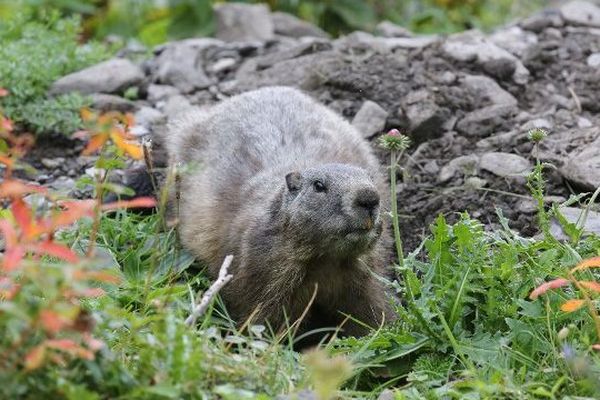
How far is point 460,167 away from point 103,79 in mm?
3012

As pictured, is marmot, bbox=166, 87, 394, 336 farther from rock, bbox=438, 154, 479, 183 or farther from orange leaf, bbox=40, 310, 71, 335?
orange leaf, bbox=40, 310, 71, 335

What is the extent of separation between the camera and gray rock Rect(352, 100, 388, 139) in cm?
767

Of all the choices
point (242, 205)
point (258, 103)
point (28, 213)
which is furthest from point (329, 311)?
point (28, 213)

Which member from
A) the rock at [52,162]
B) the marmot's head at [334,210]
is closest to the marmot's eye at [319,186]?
the marmot's head at [334,210]

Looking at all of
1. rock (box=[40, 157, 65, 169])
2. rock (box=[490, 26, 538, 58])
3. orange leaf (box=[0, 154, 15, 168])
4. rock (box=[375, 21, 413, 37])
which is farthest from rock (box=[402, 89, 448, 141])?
orange leaf (box=[0, 154, 15, 168])

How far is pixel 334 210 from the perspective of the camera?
5367 millimetres

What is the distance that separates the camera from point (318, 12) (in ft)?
38.6

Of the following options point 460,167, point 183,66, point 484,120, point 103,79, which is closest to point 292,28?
point 183,66

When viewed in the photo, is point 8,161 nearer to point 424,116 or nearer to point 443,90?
point 424,116

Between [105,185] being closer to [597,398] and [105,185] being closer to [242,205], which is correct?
[597,398]

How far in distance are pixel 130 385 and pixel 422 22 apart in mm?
8493

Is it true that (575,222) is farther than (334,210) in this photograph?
Yes

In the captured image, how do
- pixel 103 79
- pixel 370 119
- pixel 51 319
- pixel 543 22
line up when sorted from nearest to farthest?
pixel 51 319, pixel 370 119, pixel 103 79, pixel 543 22

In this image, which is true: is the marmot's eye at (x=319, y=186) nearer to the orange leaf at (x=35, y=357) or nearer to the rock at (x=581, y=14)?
the orange leaf at (x=35, y=357)
